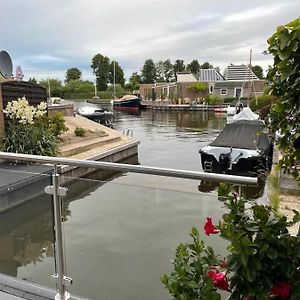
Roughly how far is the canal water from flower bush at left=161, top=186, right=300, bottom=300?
1.85 ft

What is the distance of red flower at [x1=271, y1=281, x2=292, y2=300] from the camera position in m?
1.06

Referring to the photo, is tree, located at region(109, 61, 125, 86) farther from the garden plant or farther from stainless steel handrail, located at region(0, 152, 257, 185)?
the garden plant

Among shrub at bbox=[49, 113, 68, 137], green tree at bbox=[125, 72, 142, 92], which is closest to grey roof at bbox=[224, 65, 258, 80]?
green tree at bbox=[125, 72, 142, 92]

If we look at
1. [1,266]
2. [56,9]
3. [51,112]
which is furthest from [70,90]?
[1,266]

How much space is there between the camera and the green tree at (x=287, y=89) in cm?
100

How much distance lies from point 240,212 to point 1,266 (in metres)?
1.97

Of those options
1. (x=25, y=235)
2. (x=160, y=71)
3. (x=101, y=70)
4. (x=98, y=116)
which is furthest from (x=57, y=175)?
(x=160, y=71)

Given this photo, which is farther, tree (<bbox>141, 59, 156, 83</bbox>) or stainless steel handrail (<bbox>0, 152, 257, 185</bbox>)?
tree (<bbox>141, 59, 156, 83</bbox>)

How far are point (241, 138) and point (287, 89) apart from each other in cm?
1024

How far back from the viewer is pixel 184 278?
3.89 feet

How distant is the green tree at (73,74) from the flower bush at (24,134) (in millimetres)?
70782

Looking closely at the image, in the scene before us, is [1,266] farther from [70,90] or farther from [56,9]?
[70,90]

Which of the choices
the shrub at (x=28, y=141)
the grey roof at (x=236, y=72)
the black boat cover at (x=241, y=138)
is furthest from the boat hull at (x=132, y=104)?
the shrub at (x=28, y=141)

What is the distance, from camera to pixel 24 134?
9055mm
